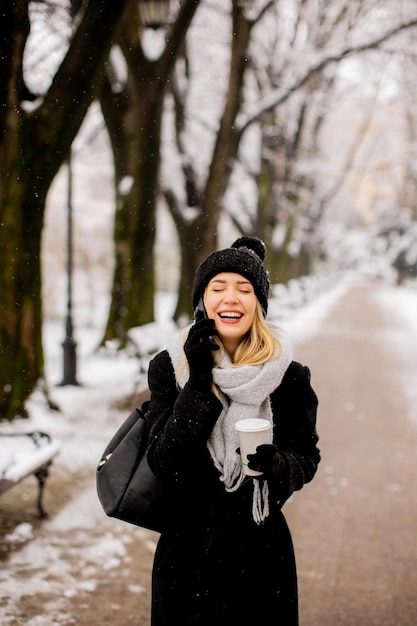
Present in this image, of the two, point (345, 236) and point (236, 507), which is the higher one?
point (345, 236)

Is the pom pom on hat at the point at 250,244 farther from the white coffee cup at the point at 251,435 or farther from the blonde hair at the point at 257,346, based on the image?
the white coffee cup at the point at 251,435

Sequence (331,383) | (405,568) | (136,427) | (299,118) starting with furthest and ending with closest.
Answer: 1. (299,118)
2. (331,383)
3. (405,568)
4. (136,427)

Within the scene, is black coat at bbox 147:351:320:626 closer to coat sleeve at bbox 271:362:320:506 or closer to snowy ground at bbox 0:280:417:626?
coat sleeve at bbox 271:362:320:506

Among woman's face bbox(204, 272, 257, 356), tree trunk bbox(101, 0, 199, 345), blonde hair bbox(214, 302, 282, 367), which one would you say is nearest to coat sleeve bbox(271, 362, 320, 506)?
blonde hair bbox(214, 302, 282, 367)

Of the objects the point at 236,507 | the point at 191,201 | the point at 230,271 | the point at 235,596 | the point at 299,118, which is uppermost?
the point at 299,118

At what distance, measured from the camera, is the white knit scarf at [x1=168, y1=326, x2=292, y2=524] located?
2.50 meters

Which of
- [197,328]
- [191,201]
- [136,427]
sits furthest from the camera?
[191,201]

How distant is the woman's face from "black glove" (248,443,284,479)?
0.43 meters

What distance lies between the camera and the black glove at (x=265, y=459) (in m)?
2.36

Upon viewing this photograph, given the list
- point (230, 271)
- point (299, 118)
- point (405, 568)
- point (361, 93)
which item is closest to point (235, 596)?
point (230, 271)

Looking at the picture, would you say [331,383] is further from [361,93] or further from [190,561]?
[361,93]

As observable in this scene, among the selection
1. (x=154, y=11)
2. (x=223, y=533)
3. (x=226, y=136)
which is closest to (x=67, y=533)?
(x=223, y=533)

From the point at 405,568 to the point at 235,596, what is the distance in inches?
108

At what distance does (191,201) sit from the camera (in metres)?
17.0
